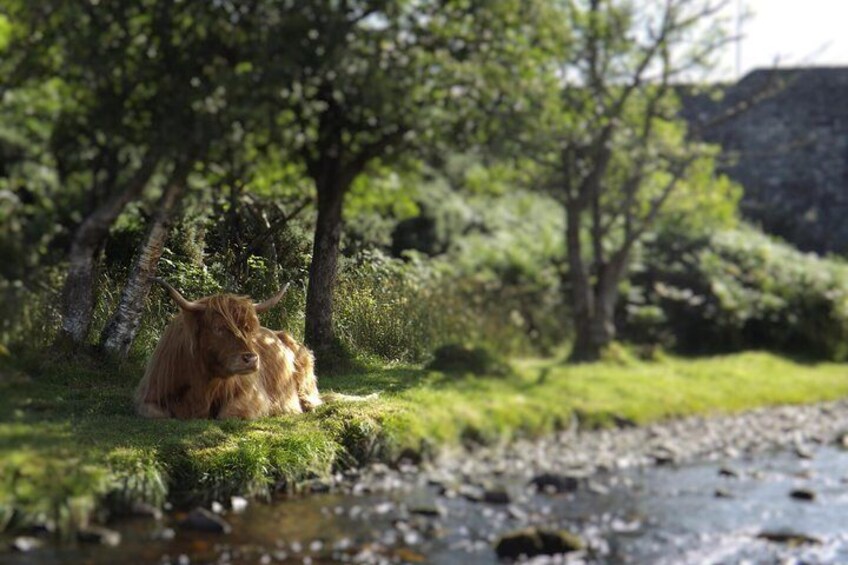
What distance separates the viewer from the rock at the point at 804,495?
10672 mm

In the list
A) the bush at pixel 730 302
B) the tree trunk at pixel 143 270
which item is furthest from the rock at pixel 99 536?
the bush at pixel 730 302

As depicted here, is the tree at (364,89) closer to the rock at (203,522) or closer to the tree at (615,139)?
the rock at (203,522)

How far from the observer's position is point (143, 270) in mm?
3350

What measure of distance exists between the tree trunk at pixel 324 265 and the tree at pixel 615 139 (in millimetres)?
10430

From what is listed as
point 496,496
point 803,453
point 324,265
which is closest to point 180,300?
point 324,265

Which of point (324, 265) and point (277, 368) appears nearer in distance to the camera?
point (324, 265)

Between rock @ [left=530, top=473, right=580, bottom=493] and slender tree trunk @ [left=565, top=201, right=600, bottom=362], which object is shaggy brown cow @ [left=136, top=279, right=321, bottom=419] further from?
slender tree trunk @ [left=565, top=201, right=600, bottom=362]

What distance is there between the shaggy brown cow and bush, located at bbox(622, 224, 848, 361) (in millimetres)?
13966

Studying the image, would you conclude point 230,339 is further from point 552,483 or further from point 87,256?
point 552,483

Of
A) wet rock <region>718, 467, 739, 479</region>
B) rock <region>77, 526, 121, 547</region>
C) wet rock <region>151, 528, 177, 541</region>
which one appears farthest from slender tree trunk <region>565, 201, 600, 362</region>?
rock <region>77, 526, 121, 547</region>

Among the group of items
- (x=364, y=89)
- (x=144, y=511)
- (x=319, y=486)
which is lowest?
(x=319, y=486)

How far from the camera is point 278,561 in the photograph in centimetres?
405

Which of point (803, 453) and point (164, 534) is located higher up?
point (164, 534)

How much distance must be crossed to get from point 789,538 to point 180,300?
6984mm
